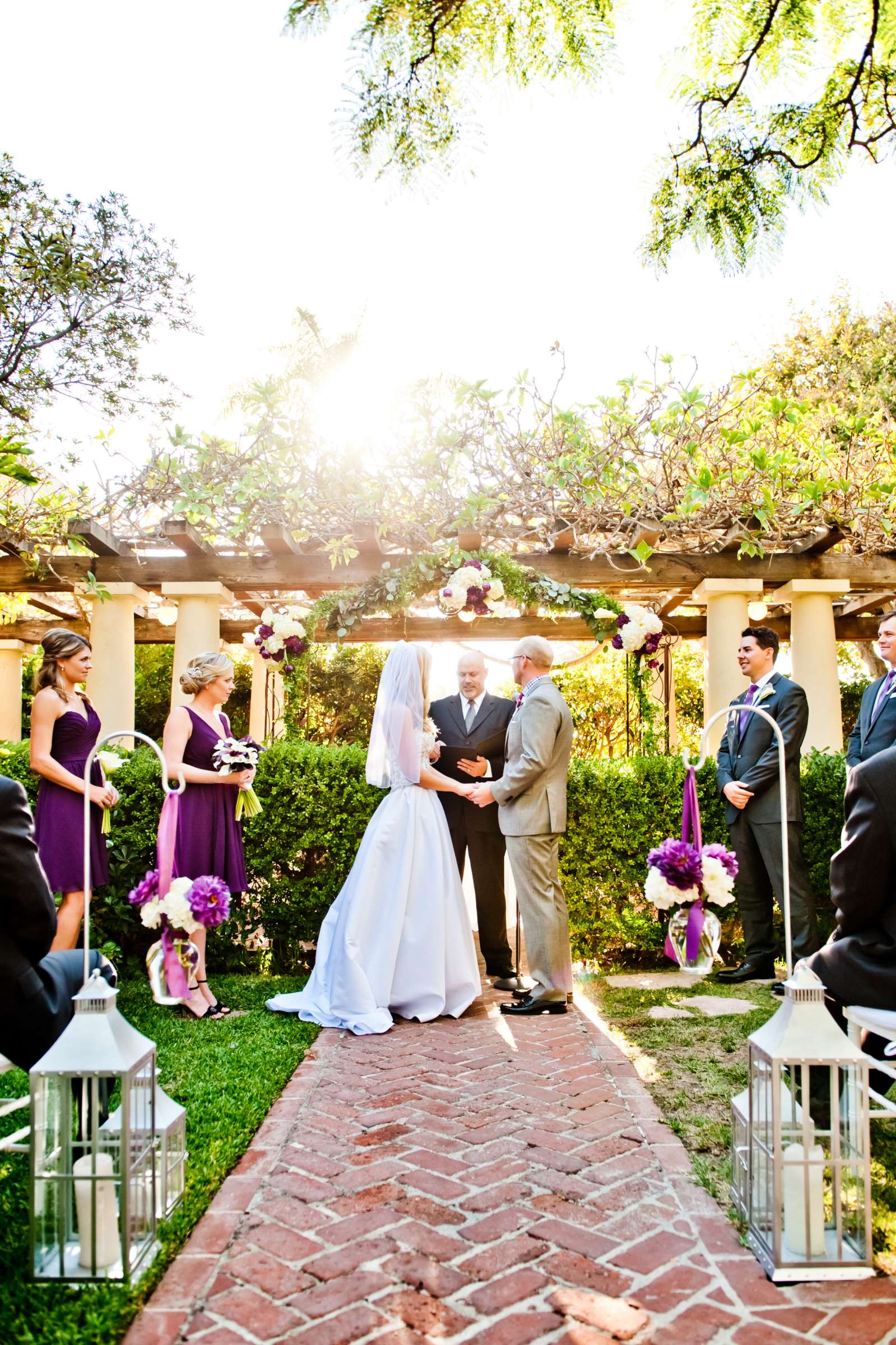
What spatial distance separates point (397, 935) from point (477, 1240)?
8.51ft

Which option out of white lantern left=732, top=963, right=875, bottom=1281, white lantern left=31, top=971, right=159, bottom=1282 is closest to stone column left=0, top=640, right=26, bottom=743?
white lantern left=31, top=971, right=159, bottom=1282

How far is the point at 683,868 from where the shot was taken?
3297 mm

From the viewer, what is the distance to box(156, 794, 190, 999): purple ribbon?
3303mm

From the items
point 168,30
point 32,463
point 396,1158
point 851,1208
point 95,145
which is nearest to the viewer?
point 851,1208

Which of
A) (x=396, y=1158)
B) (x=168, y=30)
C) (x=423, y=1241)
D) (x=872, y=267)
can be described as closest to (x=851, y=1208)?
(x=423, y=1241)

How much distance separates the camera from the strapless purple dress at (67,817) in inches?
203

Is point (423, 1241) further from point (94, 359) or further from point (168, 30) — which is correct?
point (94, 359)

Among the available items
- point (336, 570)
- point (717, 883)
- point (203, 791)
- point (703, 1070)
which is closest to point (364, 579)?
point (336, 570)

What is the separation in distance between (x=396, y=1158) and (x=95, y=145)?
423 cm

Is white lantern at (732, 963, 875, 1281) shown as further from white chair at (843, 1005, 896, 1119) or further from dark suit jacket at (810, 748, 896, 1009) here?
dark suit jacket at (810, 748, 896, 1009)

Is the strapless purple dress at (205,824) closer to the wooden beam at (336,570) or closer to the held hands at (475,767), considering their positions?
the held hands at (475,767)

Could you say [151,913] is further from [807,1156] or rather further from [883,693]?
[883,693]

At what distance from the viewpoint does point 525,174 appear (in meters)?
3.08

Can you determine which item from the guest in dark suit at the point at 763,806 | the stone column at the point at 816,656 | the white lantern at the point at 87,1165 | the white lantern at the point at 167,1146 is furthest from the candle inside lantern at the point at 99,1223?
the stone column at the point at 816,656
